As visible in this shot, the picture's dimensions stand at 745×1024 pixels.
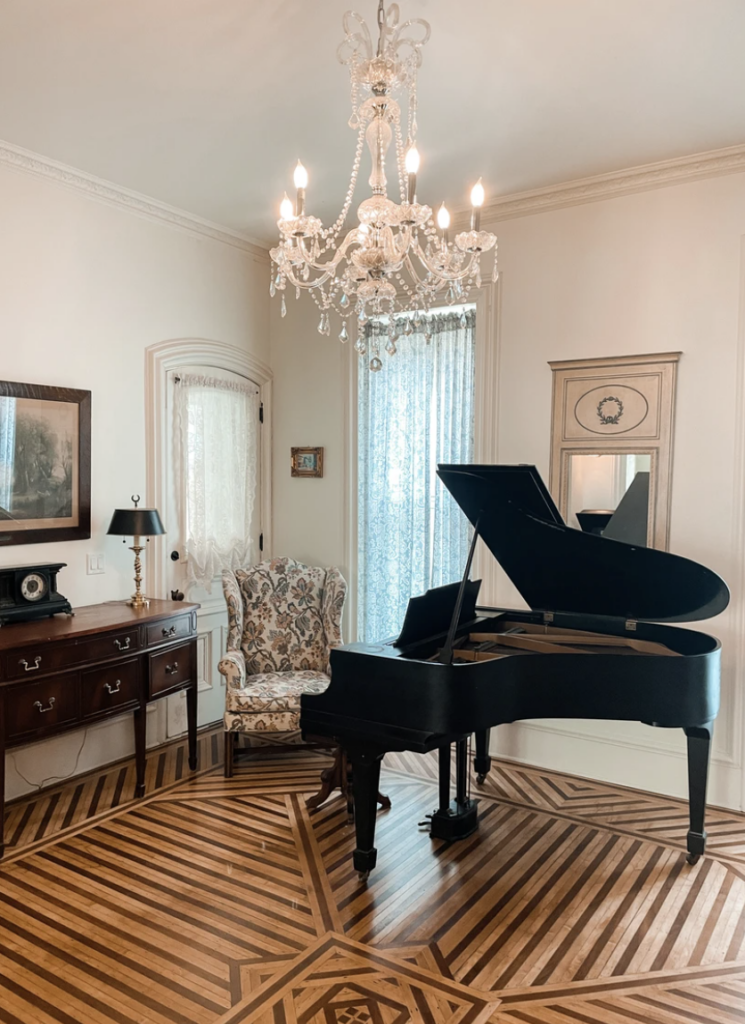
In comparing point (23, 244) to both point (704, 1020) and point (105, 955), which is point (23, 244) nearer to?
point (105, 955)

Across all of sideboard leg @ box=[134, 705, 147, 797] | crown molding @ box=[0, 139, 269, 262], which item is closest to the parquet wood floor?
sideboard leg @ box=[134, 705, 147, 797]

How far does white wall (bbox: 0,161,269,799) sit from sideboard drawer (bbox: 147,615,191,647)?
0.52 metres

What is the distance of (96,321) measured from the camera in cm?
436

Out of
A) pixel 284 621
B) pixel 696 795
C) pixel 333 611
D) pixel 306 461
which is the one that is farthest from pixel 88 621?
pixel 696 795

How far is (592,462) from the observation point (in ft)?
14.1

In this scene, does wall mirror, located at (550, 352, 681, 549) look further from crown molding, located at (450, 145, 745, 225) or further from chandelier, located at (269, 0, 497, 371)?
chandelier, located at (269, 0, 497, 371)

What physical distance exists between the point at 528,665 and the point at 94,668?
210 centimetres

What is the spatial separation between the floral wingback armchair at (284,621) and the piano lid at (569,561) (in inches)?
62.8

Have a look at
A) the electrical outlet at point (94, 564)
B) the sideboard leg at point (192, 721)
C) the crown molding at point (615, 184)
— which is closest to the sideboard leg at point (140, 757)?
the sideboard leg at point (192, 721)

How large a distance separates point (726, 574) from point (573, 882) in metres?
1.77

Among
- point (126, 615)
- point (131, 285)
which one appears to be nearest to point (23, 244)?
point (131, 285)

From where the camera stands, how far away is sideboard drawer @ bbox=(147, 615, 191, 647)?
405cm

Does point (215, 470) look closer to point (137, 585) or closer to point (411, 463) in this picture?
point (137, 585)

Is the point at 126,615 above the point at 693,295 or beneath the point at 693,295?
beneath
